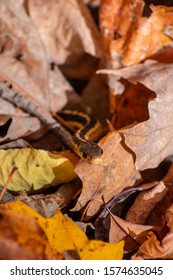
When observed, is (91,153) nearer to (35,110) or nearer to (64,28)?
(35,110)

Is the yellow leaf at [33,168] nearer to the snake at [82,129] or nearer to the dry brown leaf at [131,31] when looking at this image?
the snake at [82,129]

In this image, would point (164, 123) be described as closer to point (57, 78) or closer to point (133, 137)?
point (133, 137)

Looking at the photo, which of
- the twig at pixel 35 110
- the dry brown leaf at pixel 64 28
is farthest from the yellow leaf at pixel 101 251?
the dry brown leaf at pixel 64 28

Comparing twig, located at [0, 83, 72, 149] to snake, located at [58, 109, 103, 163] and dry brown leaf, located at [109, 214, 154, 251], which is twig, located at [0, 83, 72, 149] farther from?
dry brown leaf, located at [109, 214, 154, 251]

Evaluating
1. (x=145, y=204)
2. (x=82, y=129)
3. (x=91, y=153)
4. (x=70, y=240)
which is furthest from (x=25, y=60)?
(x=70, y=240)

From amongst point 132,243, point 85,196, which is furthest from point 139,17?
Answer: point 132,243
